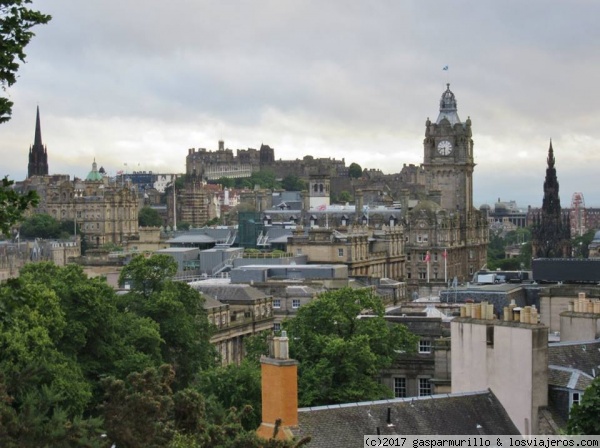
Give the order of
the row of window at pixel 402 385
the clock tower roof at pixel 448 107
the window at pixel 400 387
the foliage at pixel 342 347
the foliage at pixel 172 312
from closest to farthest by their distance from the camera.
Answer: the foliage at pixel 342 347, the row of window at pixel 402 385, the window at pixel 400 387, the foliage at pixel 172 312, the clock tower roof at pixel 448 107

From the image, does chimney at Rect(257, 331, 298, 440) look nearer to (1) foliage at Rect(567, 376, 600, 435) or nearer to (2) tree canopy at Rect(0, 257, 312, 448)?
(2) tree canopy at Rect(0, 257, 312, 448)

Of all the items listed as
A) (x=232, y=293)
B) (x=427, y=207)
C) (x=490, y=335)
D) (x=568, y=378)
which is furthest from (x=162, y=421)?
(x=427, y=207)

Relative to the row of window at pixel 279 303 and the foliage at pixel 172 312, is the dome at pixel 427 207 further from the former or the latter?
the foliage at pixel 172 312

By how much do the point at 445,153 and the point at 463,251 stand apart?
44.3ft

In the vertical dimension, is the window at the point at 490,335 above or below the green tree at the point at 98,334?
above

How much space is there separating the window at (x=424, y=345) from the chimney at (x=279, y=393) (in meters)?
28.5

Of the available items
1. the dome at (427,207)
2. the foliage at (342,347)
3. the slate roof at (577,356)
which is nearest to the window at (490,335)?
the slate roof at (577,356)

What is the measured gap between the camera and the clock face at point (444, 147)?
16912 centimetres

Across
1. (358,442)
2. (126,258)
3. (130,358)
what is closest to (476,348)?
(358,442)

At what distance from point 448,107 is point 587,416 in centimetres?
14405

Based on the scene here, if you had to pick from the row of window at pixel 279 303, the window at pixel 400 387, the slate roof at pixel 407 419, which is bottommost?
the window at pixel 400 387

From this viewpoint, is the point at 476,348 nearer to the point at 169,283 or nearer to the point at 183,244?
the point at 169,283

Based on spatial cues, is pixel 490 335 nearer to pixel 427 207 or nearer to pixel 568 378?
pixel 568 378

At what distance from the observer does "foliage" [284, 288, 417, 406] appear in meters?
52.7
